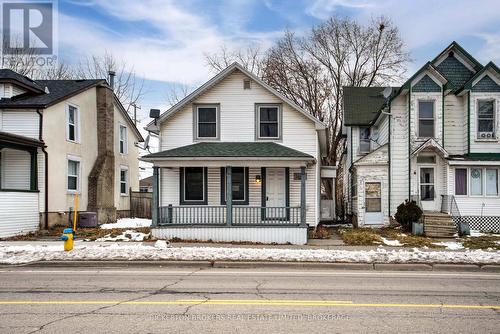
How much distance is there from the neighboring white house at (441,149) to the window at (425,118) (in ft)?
0.14

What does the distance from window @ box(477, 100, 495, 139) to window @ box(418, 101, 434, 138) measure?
6.66ft

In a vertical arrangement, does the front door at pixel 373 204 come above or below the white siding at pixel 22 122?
below

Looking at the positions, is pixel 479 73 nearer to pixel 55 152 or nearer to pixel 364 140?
pixel 364 140

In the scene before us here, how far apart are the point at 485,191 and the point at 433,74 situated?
581 cm

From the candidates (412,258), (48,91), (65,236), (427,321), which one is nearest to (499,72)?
(412,258)

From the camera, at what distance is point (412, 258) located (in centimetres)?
1287

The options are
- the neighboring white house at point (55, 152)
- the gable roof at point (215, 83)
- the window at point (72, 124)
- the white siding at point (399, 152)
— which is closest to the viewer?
the neighboring white house at point (55, 152)

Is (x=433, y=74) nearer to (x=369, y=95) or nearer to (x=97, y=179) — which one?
(x=369, y=95)

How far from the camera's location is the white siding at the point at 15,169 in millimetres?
20188

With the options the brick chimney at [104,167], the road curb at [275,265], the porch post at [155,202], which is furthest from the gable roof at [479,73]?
the brick chimney at [104,167]

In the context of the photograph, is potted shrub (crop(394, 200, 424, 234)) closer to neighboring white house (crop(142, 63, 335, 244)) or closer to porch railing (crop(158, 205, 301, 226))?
neighboring white house (crop(142, 63, 335, 244))

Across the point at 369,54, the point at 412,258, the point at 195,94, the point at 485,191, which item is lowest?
the point at 412,258

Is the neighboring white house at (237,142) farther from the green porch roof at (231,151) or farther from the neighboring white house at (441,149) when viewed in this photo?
the neighboring white house at (441,149)

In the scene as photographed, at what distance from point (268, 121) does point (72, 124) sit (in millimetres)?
9820
